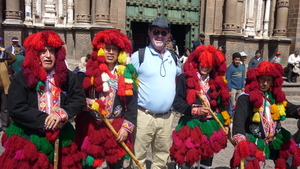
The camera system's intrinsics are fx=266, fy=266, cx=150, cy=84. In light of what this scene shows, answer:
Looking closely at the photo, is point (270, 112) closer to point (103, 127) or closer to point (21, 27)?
point (103, 127)

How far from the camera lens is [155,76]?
3168 millimetres

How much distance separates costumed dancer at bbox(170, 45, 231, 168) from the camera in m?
3.11

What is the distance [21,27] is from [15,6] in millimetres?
740

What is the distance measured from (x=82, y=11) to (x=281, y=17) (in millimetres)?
9488

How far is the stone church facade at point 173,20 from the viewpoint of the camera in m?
9.84

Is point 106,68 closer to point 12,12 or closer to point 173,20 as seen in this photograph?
point 12,12

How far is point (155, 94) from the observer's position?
3.16m

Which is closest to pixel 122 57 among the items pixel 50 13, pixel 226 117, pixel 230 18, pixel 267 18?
→ pixel 226 117

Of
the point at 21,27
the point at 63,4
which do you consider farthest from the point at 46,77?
the point at 63,4

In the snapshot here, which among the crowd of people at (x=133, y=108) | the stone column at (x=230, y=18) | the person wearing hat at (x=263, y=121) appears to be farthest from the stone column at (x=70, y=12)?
the person wearing hat at (x=263, y=121)

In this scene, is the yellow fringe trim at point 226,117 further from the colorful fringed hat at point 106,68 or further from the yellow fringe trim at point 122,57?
the yellow fringe trim at point 122,57

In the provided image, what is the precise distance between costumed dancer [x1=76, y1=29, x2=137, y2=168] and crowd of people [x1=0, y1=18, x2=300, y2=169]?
1 cm

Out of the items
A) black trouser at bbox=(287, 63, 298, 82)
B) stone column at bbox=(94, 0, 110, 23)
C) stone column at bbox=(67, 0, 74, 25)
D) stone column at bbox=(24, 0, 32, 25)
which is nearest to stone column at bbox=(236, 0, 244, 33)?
black trouser at bbox=(287, 63, 298, 82)

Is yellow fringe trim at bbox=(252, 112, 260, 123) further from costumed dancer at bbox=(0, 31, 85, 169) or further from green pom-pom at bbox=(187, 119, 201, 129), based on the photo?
costumed dancer at bbox=(0, 31, 85, 169)
